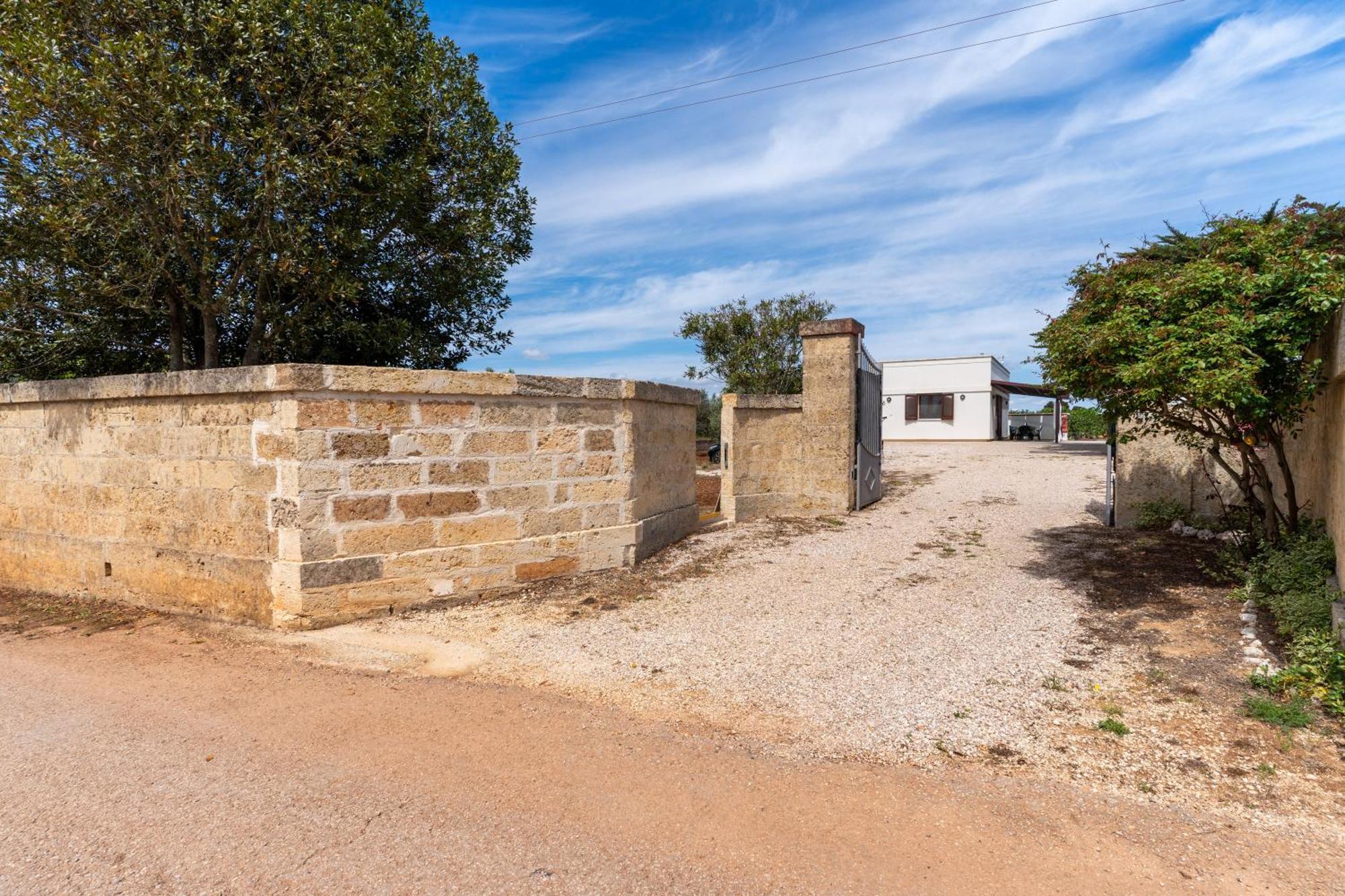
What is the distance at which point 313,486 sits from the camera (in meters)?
4.96

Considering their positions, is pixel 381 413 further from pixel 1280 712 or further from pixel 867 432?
pixel 867 432

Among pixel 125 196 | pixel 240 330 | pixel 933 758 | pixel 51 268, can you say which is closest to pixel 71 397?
pixel 125 196

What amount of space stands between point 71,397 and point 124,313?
12.5 ft

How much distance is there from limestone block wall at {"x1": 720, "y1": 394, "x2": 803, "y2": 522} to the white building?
20916mm

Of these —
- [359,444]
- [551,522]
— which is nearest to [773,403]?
[551,522]

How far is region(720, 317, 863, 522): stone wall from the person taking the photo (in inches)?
361

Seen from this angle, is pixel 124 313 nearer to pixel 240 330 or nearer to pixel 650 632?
→ pixel 240 330

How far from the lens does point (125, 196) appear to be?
24.1 feet

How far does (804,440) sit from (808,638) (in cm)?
506

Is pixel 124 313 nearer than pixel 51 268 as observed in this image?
No

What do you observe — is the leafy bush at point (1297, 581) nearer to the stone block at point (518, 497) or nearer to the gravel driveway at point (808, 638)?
the gravel driveway at point (808, 638)

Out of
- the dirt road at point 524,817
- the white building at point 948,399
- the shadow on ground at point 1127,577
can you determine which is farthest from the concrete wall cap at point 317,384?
the white building at point 948,399

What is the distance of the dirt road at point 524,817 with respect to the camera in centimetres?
225

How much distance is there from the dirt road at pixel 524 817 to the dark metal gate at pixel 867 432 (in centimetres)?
682
